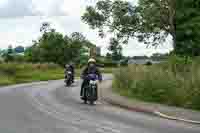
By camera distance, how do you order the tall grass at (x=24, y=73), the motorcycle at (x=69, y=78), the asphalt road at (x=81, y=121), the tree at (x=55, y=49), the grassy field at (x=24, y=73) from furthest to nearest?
the tree at (x=55, y=49) → the tall grass at (x=24, y=73) → the grassy field at (x=24, y=73) → the motorcycle at (x=69, y=78) → the asphalt road at (x=81, y=121)

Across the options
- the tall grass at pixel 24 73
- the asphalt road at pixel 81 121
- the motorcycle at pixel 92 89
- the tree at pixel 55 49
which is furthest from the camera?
the tree at pixel 55 49

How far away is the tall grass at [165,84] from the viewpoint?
16562 mm

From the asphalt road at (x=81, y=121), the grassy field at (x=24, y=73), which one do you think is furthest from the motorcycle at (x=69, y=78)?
the asphalt road at (x=81, y=121)

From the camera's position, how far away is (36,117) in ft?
44.3

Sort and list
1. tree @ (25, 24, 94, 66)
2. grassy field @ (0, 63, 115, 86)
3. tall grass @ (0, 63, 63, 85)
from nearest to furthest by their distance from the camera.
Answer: grassy field @ (0, 63, 115, 86)
tall grass @ (0, 63, 63, 85)
tree @ (25, 24, 94, 66)

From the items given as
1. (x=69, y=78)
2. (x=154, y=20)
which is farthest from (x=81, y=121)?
(x=154, y=20)

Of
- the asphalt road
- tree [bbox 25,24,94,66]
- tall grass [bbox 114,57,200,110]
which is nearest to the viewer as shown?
the asphalt road

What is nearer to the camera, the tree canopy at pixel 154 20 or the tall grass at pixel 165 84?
the tall grass at pixel 165 84

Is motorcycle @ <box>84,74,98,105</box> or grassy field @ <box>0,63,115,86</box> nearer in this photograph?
motorcycle @ <box>84,74,98,105</box>

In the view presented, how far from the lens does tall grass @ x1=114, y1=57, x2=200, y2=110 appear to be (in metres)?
16.6

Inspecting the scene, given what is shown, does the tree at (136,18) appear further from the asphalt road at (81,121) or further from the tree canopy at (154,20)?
the asphalt road at (81,121)

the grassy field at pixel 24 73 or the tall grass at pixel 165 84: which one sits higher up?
the tall grass at pixel 165 84

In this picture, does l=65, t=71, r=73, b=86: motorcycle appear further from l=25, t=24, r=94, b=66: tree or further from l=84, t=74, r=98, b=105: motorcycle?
l=25, t=24, r=94, b=66: tree

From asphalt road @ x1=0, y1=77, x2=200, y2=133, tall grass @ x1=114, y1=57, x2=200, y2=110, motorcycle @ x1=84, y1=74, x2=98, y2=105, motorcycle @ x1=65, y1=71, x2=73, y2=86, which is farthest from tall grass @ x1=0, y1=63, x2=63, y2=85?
asphalt road @ x1=0, y1=77, x2=200, y2=133
